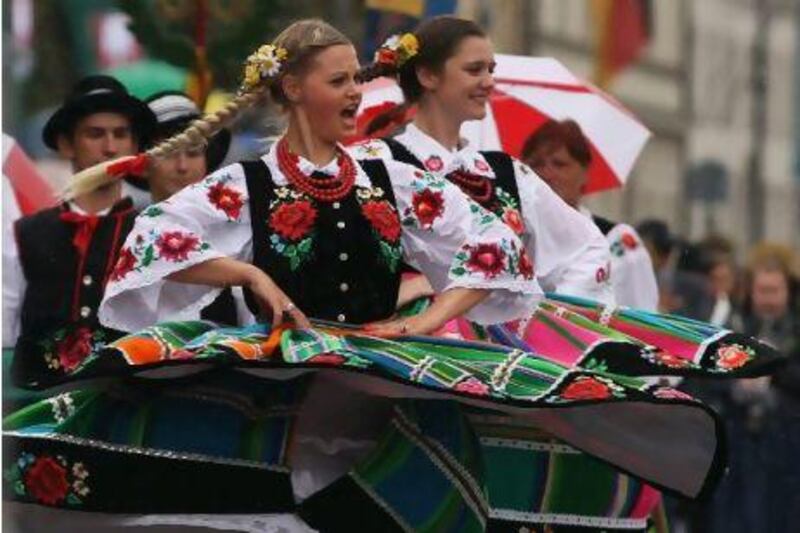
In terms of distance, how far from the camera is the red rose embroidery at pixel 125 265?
6.63m

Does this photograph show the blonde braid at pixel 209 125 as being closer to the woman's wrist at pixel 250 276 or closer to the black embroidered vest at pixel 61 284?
the woman's wrist at pixel 250 276

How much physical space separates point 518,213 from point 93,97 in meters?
1.27

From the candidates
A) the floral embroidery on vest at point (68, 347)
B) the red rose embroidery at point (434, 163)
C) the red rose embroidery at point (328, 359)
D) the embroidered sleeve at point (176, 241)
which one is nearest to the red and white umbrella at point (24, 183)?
the floral embroidery on vest at point (68, 347)

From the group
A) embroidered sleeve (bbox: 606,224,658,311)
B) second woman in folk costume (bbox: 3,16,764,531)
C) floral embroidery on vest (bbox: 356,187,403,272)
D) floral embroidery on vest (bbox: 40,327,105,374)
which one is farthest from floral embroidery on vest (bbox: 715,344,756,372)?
embroidered sleeve (bbox: 606,224,658,311)

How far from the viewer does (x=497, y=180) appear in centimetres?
783

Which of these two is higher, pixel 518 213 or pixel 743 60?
pixel 518 213

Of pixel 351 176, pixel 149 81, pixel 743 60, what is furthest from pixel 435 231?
pixel 743 60

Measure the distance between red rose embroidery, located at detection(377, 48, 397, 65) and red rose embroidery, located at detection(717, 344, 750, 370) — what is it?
3.64 feet

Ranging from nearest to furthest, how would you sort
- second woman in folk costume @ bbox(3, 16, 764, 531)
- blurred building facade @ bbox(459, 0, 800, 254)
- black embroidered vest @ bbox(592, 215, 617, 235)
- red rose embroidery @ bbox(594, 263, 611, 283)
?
second woman in folk costume @ bbox(3, 16, 764, 531) → red rose embroidery @ bbox(594, 263, 611, 283) → black embroidered vest @ bbox(592, 215, 617, 235) → blurred building facade @ bbox(459, 0, 800, 254)

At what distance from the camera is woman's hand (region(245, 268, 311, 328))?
6348 mm

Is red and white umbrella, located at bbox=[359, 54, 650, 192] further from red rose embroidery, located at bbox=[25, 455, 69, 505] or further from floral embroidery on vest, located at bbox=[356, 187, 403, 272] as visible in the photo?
red rose embroidery, located at bbox=[25, 455, 69, 505]

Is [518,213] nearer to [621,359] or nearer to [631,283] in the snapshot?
[621,359]

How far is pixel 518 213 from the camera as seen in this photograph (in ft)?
25.8

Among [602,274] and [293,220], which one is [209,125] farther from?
[602,274]
